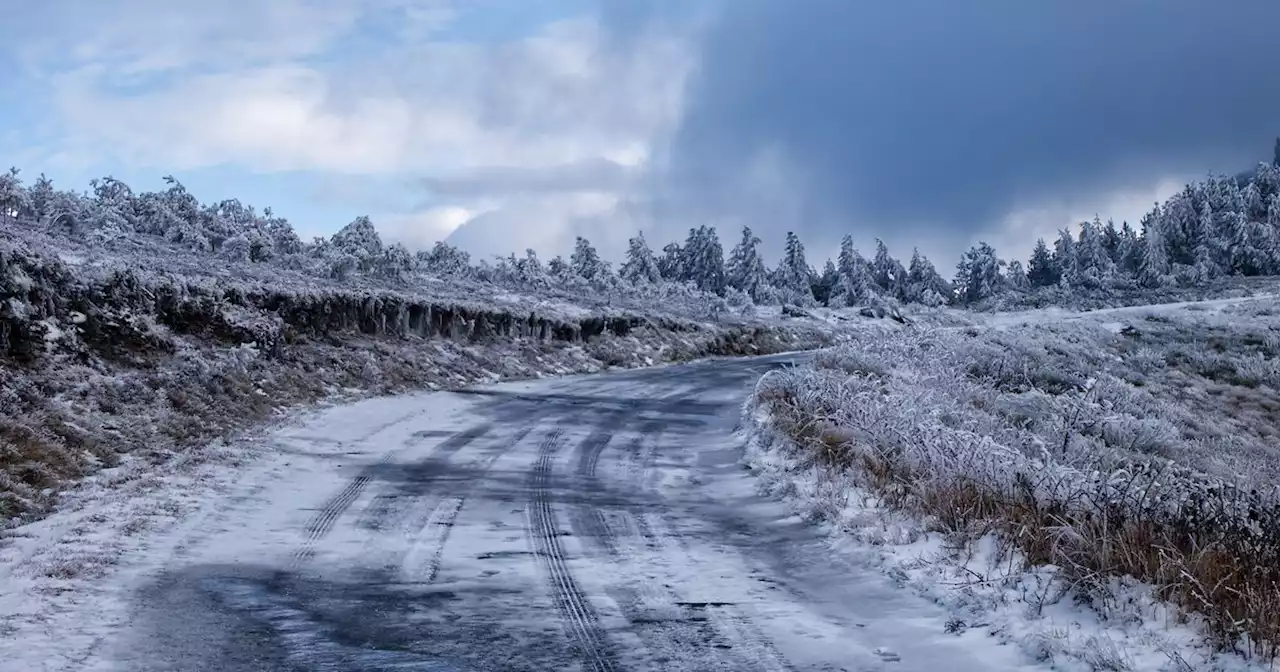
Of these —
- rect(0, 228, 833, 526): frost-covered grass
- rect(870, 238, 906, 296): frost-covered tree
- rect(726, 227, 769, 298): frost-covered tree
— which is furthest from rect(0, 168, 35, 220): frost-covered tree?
rect(870, 238, 906, 296): frost-covered tree

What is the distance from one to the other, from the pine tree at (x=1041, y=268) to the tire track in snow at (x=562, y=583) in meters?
96.3

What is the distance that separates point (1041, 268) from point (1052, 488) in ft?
328

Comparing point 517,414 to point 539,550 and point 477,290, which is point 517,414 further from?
point 477,290

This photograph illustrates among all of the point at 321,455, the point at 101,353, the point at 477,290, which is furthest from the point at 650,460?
the point at 477,290

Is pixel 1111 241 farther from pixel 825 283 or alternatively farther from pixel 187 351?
pixel 187 351

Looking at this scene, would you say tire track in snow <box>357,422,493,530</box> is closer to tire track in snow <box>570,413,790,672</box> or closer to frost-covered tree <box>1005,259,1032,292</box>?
tire track in snow <box>570,413,790,672</box>

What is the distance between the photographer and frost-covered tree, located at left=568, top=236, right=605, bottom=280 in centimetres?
7169

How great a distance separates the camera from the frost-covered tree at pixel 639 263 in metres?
83.1

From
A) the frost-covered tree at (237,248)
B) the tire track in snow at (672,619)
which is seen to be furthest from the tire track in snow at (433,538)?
the frost-covered tree at (237,248)

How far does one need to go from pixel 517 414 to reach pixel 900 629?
11.0 meters

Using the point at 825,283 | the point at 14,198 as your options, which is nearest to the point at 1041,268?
the point at 825,283

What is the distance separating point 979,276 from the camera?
9188cm

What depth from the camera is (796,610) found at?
19.5 feet

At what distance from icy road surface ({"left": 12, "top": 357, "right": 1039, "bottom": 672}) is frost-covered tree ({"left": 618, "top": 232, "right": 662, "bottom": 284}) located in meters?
71.4
